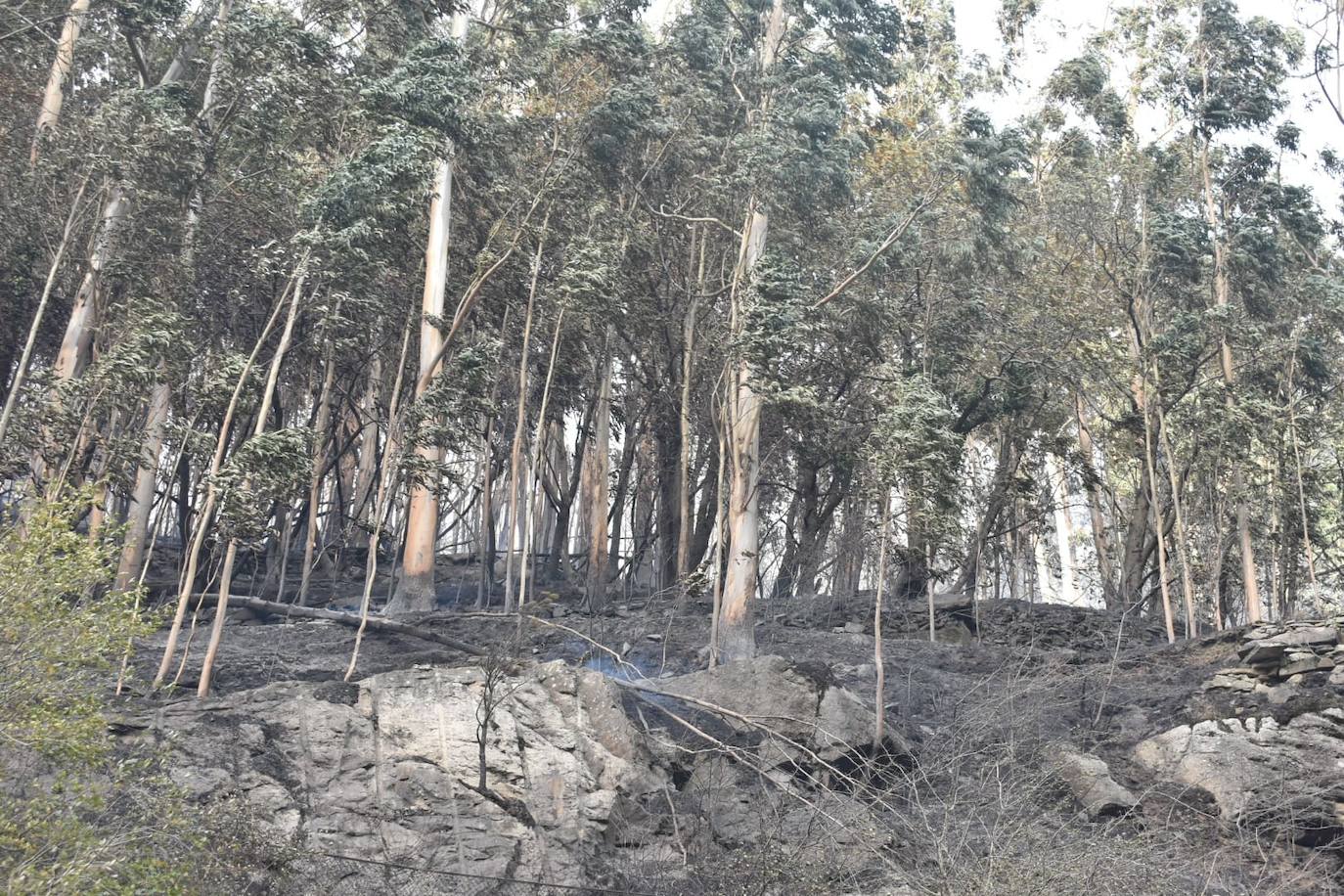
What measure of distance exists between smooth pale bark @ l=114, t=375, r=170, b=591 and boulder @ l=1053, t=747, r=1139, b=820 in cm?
1127

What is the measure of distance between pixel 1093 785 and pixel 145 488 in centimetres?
1231

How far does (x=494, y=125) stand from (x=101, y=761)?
1339 cm

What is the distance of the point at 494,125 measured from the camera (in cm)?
1989

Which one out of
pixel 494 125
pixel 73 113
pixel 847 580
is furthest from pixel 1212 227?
pixel 73 113

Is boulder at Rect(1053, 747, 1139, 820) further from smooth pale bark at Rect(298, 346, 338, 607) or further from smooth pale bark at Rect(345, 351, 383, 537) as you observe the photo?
smooth pale bark at Rect(345, 351, 383, 537)

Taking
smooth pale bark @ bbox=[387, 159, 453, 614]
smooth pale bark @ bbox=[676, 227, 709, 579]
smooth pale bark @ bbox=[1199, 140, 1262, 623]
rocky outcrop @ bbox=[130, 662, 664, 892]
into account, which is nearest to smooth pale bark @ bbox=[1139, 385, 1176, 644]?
smooth pale bark @ bbox=[1199, 140, 1262, 623]

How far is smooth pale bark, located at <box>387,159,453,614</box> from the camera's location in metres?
18.1

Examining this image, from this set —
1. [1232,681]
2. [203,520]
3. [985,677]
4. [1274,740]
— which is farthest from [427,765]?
[1232,681]

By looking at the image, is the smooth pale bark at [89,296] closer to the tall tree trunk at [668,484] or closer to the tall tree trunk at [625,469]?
the tall tree trunk at [668,484]

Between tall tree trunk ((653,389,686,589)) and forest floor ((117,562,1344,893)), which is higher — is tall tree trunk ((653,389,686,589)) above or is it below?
above

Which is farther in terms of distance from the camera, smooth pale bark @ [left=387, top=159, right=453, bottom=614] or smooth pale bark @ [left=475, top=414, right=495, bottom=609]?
smooth pale bark @ [left=475, top=414, right=495, bottom=609]

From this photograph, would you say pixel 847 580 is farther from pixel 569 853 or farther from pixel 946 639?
pixel 569 853

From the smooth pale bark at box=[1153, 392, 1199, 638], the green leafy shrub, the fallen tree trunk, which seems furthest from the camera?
the smooth pale bark at box=[1153, 392, 1199, 638]

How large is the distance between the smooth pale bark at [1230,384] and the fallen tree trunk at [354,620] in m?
12.1
